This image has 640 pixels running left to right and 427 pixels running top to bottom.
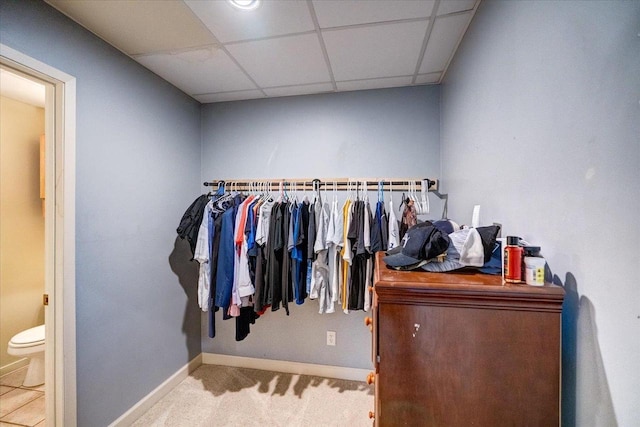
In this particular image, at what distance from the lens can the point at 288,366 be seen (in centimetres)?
232

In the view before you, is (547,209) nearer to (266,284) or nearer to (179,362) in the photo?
(266,284)

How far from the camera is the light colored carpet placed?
1.77 m

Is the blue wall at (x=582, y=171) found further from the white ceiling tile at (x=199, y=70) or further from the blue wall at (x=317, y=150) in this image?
the white ceiling tile at (x=199, y=70)

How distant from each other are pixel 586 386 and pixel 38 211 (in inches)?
157

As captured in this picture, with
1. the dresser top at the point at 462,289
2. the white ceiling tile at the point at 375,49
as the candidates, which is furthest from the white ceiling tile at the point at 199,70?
the dresser top at the point at 462,289

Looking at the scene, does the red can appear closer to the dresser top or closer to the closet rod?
the dresser top

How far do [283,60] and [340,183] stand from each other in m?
1.00

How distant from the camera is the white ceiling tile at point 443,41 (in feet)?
4.62

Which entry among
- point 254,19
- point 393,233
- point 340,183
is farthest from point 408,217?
point 254,19

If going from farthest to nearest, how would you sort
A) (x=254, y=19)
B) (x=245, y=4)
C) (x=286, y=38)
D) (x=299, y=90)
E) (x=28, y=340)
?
(x=299, y=90) < (x=28, y=340) < (x=286, y=38) < (x=254, y=19) < (x=245, y=4)

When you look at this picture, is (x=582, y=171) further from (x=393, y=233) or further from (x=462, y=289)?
(x=393, y=233)

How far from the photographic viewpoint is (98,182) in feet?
5.10

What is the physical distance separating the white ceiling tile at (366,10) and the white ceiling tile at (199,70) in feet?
2.50

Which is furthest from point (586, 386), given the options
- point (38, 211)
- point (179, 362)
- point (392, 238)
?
point (38, 211)
